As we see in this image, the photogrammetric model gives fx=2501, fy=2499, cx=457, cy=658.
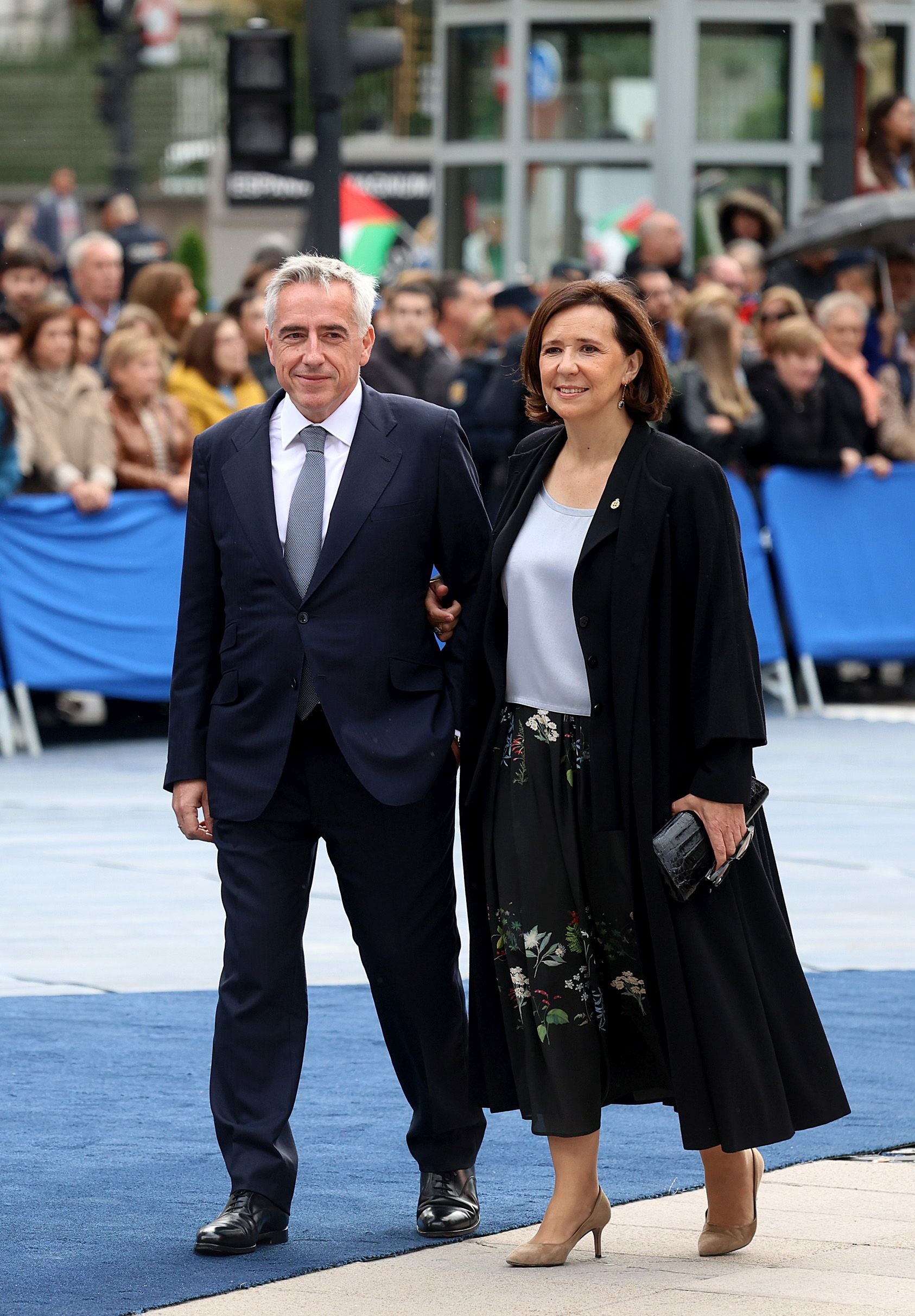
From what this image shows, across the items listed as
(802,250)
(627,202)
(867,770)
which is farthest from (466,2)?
(867,770)

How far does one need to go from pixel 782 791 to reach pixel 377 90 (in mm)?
35843

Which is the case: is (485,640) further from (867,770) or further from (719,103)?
(719,103)

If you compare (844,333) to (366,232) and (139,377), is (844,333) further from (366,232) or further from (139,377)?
(366,232)

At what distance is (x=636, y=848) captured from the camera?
4703mm

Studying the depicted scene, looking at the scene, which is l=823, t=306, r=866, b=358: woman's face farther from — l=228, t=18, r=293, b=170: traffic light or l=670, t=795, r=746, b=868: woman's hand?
l=670, t=795, r=746, b=868: woman's hand

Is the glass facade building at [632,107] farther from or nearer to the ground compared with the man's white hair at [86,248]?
farther from the ground

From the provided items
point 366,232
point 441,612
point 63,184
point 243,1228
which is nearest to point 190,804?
point 441,612

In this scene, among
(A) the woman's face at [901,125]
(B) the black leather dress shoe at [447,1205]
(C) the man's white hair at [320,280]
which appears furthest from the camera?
(A) the woman's face at [901,125]

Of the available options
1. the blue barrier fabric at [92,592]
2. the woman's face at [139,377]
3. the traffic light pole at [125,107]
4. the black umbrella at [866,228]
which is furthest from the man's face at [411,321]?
the traffic light pole at [125,107]

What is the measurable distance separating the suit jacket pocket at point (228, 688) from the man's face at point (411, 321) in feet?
29.1

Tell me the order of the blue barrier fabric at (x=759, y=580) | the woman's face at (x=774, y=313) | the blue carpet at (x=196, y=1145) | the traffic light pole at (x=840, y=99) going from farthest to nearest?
the traffic light pole at (x=840, y=99) → the woman's face at (x=774, y=313) → the blue barrier fabric at (x=759, y=580) → the blue carpet at (x=196, y=1145)

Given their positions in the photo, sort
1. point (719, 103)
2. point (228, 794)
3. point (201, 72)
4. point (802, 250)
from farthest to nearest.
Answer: point (201, 72), point (719, 103), point (802, 250), point (228, 794)

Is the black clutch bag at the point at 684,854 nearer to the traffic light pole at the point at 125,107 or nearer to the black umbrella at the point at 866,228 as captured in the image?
the black umbrella at the point at 866,228

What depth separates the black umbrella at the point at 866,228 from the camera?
1658 cm
